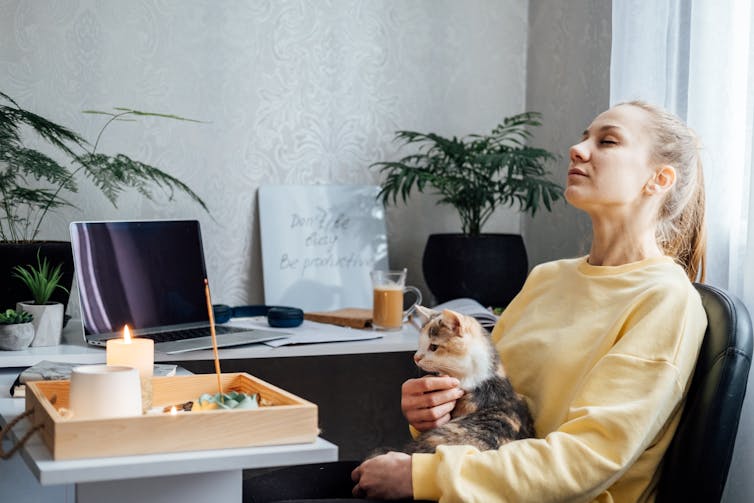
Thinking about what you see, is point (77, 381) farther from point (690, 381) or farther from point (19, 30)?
point (19, 30)

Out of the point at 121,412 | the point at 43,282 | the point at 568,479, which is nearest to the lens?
the point at 121,412

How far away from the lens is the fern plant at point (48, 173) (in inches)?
70.6

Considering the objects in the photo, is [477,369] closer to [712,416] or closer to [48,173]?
[712,416]

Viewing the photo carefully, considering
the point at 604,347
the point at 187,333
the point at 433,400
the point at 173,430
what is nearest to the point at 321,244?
the point at 187,333

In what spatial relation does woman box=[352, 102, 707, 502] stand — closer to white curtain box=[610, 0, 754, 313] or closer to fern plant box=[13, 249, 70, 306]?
white curtain box=[610, 0, 754, 313]

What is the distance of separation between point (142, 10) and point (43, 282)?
0.80m

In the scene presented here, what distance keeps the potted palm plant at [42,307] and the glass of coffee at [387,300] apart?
0.69m

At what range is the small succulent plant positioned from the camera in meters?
1.60

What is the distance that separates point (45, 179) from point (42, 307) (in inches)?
18.4

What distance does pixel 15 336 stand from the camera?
5.25ft

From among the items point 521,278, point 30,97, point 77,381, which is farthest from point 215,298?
point 77,381

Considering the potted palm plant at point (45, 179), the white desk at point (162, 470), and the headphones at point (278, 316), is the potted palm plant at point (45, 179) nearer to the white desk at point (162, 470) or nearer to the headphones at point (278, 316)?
the headphones at point (278, 316)

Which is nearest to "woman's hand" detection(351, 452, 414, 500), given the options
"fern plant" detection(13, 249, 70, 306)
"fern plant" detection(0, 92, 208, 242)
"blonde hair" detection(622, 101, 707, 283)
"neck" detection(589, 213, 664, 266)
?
"neck" detection(589, 213, 664, 266)

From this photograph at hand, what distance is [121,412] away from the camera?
96 centimetres
